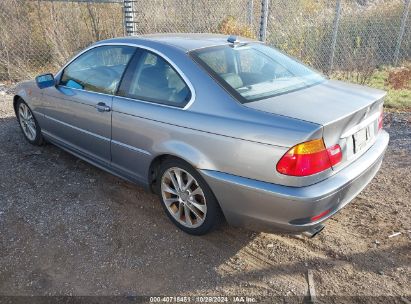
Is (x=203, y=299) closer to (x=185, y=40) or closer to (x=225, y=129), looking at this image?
(x=225, y=129)

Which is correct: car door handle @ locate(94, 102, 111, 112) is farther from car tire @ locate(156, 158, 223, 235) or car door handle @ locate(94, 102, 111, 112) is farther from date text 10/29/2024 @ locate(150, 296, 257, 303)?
date text 10/29/2024 @ locate(150, 296, 257, 303)

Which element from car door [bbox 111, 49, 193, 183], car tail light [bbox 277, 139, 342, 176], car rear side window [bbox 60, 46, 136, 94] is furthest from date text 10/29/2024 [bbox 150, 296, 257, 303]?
car rear side window [bbox 60, 46, 136, 94]

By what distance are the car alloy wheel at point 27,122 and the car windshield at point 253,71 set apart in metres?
2.88

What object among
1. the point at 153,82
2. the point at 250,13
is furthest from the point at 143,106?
the point at 250,13

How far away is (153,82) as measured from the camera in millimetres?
3139

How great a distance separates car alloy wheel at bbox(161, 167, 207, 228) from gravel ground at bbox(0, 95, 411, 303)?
152 millimetres

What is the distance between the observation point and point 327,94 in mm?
2859

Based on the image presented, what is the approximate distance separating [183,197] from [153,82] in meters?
1.03

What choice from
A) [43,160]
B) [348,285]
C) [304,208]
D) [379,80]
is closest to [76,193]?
[43,160]

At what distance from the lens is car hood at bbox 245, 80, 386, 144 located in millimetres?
2414

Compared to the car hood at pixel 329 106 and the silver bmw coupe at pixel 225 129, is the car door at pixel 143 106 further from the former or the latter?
the car hood at pixel 329 106

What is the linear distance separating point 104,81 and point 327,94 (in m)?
2.11

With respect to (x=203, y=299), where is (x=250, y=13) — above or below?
above

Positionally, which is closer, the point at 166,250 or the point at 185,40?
the point at 166,250
